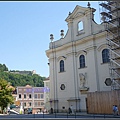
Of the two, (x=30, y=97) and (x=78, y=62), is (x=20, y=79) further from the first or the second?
(x=78, y=62)

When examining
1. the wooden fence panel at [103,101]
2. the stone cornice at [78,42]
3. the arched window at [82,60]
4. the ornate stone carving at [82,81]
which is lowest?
the wooden fence panel at [103,101]

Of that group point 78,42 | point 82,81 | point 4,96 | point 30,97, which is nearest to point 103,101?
point 82,81

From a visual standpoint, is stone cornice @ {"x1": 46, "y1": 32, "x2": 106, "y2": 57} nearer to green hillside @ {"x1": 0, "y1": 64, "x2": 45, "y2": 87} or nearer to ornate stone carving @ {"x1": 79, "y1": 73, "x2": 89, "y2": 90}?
ornate stone carving @ {"x1": 79, "y1": 73, "x2": 89, "y2": 90}

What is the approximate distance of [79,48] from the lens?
35625mm

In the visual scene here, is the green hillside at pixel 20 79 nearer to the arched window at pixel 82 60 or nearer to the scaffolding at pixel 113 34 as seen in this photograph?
the arched window at pixel 82 60

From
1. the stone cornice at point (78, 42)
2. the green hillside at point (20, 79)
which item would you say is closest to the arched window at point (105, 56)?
the stone cornice at point (78, 42)

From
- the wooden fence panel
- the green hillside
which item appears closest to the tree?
the wooden fence panel

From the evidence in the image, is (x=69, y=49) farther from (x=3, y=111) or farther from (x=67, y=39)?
(x=3, y=111)

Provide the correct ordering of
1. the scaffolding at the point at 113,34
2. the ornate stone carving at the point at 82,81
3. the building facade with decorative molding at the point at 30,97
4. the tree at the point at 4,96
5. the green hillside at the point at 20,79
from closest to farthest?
the scaffolding at the point at 113,34, the ornate stone carving at the point at 82,81, the tree at the point at 4,96, the building facade with decorative molding at the point at 30,97, the green hillside at the point at 20,79

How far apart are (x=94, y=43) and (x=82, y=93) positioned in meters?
7.39

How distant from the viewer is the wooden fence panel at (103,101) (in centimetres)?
2674

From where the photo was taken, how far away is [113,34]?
30.0 meters

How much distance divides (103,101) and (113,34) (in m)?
8.60

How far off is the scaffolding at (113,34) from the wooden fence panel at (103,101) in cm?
172
